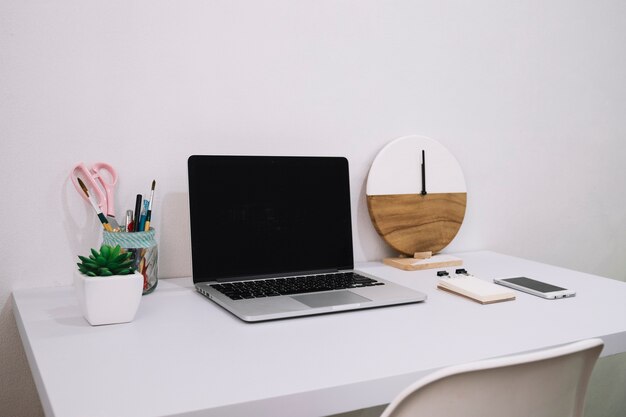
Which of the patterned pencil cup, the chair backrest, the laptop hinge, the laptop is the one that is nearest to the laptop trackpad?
the laptop

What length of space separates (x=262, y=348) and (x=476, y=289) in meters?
0.47

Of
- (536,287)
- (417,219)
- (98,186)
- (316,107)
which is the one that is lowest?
(536,287)

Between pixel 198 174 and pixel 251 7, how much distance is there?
39 centimetres

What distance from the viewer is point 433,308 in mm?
988

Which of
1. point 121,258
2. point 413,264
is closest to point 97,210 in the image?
point 121,258

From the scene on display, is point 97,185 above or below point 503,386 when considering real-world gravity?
above

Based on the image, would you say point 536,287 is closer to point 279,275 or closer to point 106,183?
point 279,275

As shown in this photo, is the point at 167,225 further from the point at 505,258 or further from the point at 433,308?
the point at 505,258

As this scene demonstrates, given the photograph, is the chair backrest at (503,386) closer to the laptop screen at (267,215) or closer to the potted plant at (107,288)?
the potted plant at (107,288)

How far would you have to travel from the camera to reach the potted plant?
2.75 ft

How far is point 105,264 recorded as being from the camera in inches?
34.0

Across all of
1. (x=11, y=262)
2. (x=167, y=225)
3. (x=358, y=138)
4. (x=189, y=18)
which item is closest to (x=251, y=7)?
(x=189, y=18)

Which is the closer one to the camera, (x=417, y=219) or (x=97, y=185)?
(x=97, y=185)

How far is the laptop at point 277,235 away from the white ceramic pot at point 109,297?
15 cm
